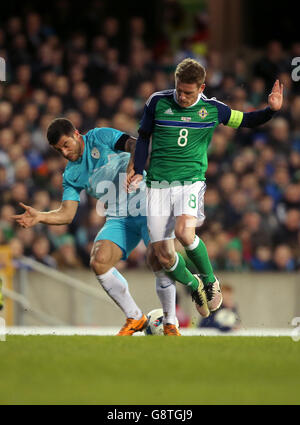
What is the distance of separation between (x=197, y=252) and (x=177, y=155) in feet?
2.81

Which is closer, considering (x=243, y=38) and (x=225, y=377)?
(x=225, y=377)

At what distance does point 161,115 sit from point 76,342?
199 centimetres

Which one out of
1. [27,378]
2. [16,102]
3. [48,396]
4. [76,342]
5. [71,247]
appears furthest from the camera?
[16,102]

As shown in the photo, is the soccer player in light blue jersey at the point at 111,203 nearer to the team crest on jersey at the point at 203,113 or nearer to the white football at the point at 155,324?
the white football at the point at 155,324

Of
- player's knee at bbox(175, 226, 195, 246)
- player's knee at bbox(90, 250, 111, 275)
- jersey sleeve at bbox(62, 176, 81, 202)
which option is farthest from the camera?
jersey sleeve at bbox(62, 176, 81, 202)

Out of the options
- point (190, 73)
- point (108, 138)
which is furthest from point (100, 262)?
point (190, 73)

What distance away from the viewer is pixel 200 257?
8.35m

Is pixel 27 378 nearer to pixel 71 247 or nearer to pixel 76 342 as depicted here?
pixel 76 342

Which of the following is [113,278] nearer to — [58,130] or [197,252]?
[197,252]

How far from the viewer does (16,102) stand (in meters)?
15.4

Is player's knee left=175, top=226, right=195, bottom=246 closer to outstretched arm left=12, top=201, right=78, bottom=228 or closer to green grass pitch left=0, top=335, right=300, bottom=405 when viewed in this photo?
green grass pitch left=0, top=335, right=300, bottom=405

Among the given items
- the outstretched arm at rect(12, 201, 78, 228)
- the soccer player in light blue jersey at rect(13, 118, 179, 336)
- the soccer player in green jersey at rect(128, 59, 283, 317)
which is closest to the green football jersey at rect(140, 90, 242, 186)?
the soccer player in green jersey at rect(128, 59, 283, 317)

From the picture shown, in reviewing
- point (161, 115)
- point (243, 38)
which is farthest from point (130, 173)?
point (243, 38)

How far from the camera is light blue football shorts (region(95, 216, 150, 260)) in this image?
8602 mm
